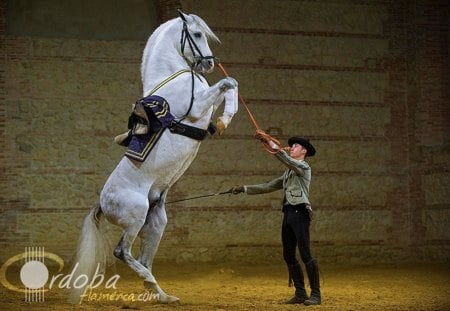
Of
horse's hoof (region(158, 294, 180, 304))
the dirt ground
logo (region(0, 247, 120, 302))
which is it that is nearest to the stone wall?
logo (region(0, 247, 120, 302))

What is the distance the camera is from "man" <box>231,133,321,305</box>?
5.98 metres

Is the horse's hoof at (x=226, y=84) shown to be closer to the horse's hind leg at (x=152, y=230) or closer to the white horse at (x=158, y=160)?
the white horse at (x=158, y=160)

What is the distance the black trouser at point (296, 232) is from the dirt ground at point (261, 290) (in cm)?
45

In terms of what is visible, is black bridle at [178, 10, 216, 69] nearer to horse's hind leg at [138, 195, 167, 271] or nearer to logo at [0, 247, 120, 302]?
horse's hind leg at [138, 195, 167, 271]

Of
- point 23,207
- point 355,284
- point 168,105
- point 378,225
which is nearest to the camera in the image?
point 168,105

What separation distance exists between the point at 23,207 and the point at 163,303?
4.40 m

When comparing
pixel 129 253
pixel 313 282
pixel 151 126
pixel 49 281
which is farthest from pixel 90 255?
pixel 49 281

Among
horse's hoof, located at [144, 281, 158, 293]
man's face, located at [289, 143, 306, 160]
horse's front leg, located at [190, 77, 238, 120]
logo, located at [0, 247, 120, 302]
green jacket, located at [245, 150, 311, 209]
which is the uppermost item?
horse's front leg, located at [190, 77, 238, 120]

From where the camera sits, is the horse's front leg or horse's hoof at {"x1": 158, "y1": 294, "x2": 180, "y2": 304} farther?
horse's hoof at {"x1": 158, "y1": 294, "x2": 180, "y2": 304}

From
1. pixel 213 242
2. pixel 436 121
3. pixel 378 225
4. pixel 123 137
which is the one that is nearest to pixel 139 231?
pixel 123 137

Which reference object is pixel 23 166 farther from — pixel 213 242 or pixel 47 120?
pixel 213 242

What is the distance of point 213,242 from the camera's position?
10.0m

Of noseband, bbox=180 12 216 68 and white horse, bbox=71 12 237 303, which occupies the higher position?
noseband, bbox=180 12 216 68

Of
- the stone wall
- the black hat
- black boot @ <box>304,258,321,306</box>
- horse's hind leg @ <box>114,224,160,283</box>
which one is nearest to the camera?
horse's hind leg @ <box>114,224,160,283</box>
